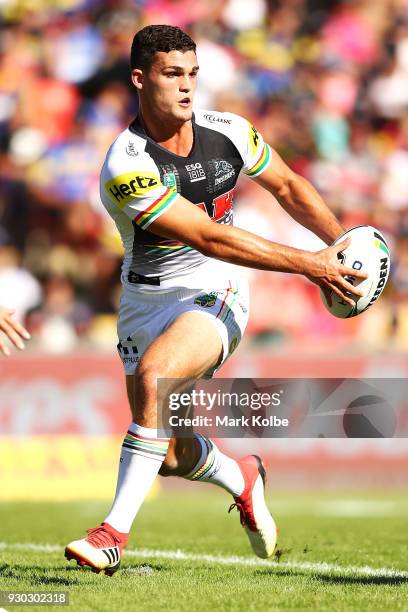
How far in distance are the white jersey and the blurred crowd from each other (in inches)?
227

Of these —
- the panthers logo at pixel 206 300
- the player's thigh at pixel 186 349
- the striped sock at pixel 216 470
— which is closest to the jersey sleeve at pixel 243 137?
the panthers logo at pixel 206 300

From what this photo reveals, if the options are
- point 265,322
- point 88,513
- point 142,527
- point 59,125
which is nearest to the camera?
point 142,527

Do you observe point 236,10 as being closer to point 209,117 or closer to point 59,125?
point 59,125

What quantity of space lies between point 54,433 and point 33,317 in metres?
1.57

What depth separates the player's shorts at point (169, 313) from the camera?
20.4ft

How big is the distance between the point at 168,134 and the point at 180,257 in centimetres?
69

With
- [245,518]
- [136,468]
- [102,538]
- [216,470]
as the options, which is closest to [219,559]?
[245,518]

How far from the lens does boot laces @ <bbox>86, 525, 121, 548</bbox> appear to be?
5410 mm

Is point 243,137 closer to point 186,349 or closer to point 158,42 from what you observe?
point 158,42

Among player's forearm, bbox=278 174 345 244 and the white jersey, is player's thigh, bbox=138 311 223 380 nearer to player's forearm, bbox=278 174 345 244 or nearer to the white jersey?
the white jersey

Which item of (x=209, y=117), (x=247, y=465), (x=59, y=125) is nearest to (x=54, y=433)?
(x=59, y=125)

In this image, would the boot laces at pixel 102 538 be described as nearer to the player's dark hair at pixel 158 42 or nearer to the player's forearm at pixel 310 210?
the player's forearm at pixel 310 210

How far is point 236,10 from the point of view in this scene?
51.1 feet

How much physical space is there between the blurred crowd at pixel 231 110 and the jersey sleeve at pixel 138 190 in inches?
247
